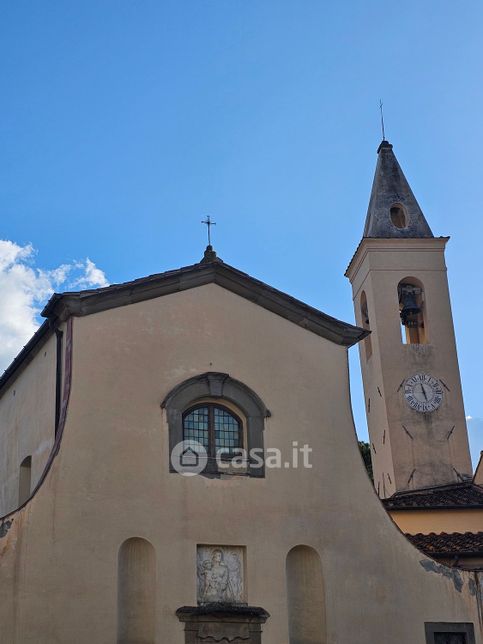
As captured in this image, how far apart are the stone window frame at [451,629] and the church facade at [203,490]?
3 cm

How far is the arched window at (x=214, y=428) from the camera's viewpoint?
15.2m

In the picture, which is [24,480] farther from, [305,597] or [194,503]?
[305,597]

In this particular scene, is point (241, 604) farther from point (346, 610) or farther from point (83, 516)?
point (83, 516)

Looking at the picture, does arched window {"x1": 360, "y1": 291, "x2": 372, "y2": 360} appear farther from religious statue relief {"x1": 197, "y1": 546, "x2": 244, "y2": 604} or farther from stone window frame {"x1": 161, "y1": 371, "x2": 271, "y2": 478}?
religious statue relief {"x1": 197, "y1": 546, "x2": 244, "y2": 604}

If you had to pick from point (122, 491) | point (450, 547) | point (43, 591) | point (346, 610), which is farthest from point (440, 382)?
point (43, 591)

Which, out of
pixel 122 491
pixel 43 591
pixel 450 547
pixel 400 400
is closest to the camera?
pixel 43 591

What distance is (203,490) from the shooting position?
14.7m

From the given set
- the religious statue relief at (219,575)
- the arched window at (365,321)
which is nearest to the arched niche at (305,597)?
the religious statue relief at (219,575)

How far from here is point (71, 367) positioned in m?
14.6

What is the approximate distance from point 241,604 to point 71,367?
431 cm

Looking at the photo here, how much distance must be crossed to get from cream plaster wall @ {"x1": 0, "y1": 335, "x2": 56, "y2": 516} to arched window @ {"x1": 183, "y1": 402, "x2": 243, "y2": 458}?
214cm

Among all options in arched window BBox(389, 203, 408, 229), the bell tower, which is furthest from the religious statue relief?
arched window BBox(389, 203, 408, 229)

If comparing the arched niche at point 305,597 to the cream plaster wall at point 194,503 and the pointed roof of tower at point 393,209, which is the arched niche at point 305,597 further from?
the pointed roof of tower at point 393,209

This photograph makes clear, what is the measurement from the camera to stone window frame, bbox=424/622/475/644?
15.1 metres
